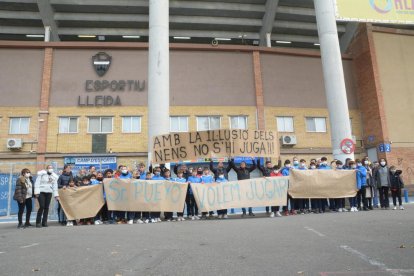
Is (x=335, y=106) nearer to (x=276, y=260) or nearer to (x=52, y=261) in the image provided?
(x=276, y=260)

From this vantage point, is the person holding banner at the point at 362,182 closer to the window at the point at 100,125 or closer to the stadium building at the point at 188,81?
the stadium building at the point at 188,81

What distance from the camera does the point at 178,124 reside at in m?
23.6

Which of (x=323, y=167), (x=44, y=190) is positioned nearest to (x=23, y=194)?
(x=44, y=190)

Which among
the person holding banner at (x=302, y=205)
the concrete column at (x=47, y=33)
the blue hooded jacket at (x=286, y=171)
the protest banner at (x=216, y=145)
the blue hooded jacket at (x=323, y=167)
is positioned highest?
the concrete column at (x=47, y=33)

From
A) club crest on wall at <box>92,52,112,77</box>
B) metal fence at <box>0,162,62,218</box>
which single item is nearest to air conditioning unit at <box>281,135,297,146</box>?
club crest on wall at <box>92,52,112,77</box>

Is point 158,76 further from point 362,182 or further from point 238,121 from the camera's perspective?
point 362,182

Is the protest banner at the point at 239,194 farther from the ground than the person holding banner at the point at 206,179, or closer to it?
closer to it

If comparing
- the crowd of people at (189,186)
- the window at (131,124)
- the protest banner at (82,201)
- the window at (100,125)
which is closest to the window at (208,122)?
Answer: the window at (131,124)

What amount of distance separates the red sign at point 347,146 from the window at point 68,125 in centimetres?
1613

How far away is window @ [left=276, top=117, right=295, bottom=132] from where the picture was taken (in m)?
24.7

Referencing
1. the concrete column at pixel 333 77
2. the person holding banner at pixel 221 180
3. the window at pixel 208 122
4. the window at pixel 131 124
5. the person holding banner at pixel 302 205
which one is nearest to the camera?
the person holding banner at pixel 221 180

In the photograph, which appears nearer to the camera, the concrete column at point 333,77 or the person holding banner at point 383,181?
the person holding banner at point 383,181

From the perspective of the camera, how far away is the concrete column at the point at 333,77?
1870 centimetres

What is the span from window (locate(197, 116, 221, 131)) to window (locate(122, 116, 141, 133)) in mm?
3985
